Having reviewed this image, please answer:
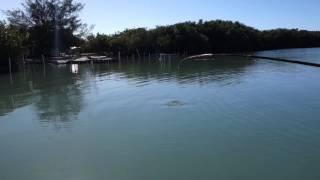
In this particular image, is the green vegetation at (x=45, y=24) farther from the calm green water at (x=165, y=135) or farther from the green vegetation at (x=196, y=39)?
the calm green water at (x=165, y=135)

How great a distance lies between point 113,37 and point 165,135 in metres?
63.8

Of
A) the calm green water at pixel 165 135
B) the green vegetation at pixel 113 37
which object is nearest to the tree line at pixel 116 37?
the green vegetation at pixel 113 37

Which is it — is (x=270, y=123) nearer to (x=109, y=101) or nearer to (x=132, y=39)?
(x=109, y=101)

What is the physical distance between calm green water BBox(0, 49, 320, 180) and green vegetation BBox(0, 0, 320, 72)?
26.8m

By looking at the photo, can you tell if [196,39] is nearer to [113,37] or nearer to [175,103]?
[113,37]

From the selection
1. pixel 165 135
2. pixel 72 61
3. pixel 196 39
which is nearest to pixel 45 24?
pixel 72 61

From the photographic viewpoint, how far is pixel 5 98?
2145 cm

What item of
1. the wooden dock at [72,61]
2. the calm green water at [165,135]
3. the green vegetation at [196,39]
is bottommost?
the calm green water at [165,135]

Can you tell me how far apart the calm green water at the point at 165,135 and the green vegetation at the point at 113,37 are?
2677cm

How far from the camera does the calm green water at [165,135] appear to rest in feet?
28.9

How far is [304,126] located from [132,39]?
201 ft

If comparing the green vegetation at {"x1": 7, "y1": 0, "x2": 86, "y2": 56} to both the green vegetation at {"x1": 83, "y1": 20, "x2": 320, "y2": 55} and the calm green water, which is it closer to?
the green vegetation at {"x1": 83, "y1": 20, "x2": 320, "y2": 55}

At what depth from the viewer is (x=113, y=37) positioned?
74.3 metres

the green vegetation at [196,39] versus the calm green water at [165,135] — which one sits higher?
the green vegetation at [196,39]
